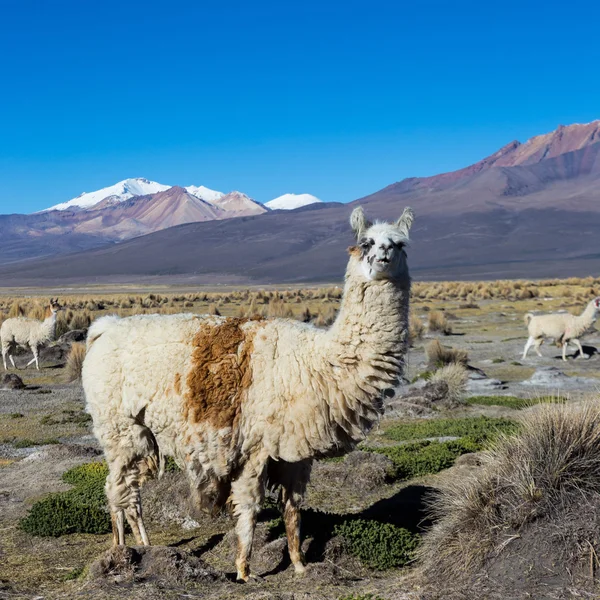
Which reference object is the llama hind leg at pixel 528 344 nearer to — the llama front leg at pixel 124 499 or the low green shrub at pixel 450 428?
the low green shrub at pixel 450 428

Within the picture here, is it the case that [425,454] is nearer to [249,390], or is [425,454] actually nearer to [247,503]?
[247,503]

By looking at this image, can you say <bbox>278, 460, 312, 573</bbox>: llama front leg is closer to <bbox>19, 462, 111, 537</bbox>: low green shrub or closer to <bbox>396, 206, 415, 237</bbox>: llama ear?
<bbox>396, 206, 415, 237</bbox>: llama ear

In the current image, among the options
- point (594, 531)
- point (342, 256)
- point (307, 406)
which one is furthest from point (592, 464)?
point (342, 256)

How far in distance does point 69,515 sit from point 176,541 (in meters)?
1.24

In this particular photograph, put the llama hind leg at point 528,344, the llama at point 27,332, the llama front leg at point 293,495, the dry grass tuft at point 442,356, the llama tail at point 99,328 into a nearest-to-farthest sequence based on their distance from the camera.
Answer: the llama front leg at point 293,495 → the llama tail at point 99,328 → the dry grass tuft at point 442,356 → the llama hind leg at point 528,344 → the llama at point 27,332

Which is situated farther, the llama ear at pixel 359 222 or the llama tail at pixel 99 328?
the llama tail at pixel 99 328

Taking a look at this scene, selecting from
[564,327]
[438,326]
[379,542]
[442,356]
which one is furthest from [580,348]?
[379,542]

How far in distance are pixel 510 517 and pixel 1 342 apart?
766 inches

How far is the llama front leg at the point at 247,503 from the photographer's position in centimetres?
575

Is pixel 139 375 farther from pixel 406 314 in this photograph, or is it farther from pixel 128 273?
pixel 128 273

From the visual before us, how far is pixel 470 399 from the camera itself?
1494 centimetres

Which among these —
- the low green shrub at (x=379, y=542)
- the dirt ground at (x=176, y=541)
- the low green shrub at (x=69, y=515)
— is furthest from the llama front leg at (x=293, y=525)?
the low green shrub at (x=69, y=515)

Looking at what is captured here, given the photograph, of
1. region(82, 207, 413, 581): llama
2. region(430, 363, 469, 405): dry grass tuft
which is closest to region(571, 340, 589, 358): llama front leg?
region(430, 363, 469, 405): dry grass tuft

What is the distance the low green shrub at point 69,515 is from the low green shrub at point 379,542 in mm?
2619
